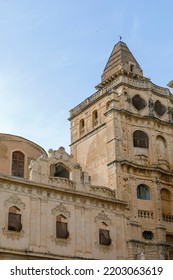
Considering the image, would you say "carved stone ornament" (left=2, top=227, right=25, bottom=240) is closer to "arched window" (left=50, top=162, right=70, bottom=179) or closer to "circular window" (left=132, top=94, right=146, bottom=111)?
"arched window" (left=50, top=162, right=70, bottom=179)

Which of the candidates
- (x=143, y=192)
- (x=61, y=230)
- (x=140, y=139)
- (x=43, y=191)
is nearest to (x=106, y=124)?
(x=140, y=139)

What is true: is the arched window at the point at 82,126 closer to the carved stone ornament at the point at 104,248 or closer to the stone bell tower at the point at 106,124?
the stone bell tower at the point at 106,124

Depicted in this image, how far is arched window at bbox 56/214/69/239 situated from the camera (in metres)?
29.0

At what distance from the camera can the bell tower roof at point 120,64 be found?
40312 millimetres

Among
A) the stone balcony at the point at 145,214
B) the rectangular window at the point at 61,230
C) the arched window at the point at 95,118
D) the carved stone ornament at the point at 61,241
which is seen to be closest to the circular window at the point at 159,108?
the arched window at the point at 95,118

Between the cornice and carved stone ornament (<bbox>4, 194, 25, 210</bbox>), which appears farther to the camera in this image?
the cornice

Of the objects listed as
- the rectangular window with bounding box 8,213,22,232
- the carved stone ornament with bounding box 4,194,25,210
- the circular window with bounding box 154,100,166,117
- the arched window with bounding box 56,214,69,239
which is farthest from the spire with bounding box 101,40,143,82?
the rectangular window with bounding box 8,213,22,232

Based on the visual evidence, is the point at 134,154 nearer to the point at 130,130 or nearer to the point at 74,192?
the point at 130,130

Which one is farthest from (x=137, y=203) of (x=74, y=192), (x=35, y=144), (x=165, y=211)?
(x=35, y=144)

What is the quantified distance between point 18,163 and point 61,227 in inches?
241

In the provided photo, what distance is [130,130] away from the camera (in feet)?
118

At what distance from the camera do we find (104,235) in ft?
100

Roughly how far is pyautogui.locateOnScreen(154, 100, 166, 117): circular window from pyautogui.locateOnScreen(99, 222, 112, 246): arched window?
1185 centimetres

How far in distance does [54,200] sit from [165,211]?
9371 mm
